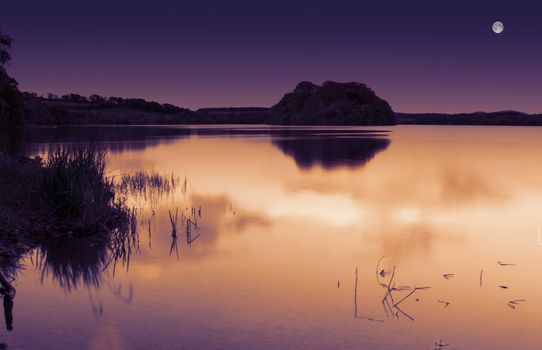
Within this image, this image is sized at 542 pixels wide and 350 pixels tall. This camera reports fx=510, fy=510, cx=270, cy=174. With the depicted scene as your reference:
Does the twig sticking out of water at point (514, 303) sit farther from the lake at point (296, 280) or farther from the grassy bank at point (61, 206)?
the grassy bank at point (61, 206)

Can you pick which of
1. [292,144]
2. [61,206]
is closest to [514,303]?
[61,206]

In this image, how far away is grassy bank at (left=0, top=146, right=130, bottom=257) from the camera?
38.9ft

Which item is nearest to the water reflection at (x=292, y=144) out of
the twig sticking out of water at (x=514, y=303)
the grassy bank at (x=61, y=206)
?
the grassy bank at (x=61, y=206)

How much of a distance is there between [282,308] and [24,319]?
3.76 meters

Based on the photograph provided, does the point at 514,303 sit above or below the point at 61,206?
below

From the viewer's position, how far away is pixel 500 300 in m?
8.38

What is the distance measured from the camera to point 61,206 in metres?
13.0

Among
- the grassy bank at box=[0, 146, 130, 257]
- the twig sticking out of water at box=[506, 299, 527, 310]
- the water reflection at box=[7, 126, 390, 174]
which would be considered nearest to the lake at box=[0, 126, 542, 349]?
the twig sticking out of water at box=[506, 299, 527, 310]

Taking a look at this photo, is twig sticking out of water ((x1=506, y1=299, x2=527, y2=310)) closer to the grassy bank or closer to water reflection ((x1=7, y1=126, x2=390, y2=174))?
the grassy bank

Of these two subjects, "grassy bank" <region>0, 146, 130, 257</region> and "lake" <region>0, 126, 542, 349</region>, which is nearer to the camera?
"lake" <region>0, 126, 542, 349</region>

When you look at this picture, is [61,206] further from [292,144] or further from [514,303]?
[292,144]

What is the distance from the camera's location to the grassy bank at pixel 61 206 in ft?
38.9

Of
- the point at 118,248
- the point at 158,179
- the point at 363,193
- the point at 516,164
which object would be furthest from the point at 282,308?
the point at 516,164

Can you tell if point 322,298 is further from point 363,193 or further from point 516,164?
point 516,164
